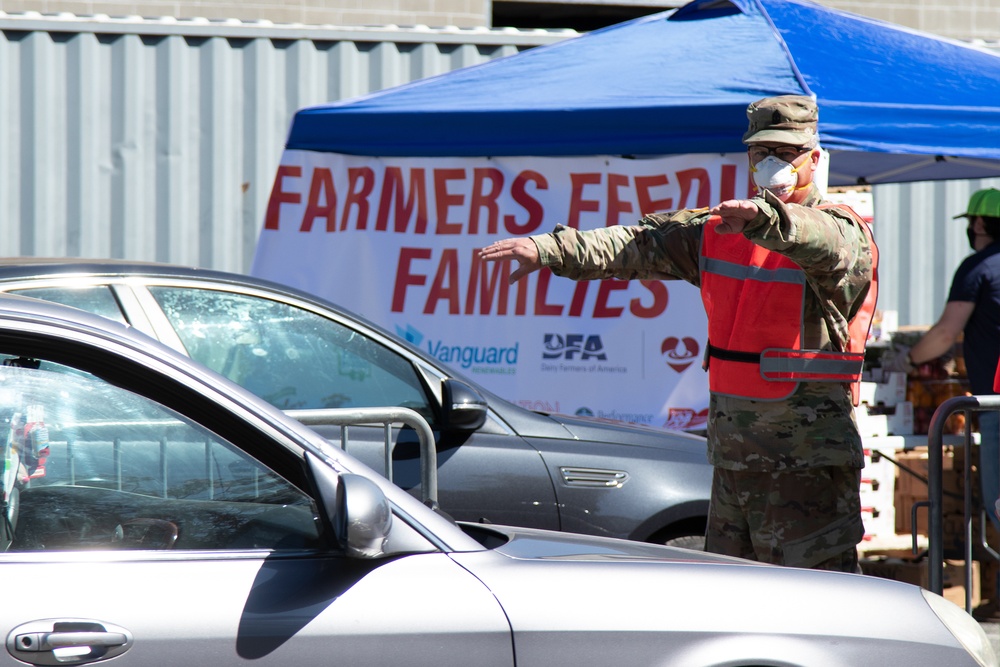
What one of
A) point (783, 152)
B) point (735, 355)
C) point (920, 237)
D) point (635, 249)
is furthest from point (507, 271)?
point (920, 237)

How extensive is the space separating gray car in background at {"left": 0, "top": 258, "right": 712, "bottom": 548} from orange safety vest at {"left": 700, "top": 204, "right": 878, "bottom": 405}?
0.82m

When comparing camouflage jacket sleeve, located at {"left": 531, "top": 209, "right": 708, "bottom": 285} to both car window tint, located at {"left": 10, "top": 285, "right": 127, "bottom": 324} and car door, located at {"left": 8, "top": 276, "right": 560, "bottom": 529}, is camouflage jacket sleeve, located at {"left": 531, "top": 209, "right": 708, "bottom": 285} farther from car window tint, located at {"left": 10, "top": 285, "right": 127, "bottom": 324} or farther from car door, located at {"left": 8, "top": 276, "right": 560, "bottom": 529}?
car window tint, located at {"left": 10, "top": 285, "right": 127, "bottom": 324}

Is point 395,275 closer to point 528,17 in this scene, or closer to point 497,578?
point 497,578

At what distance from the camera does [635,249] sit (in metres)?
3.62

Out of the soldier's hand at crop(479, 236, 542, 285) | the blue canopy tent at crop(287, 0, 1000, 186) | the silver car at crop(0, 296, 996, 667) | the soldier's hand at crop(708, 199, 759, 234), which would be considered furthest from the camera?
the blue canopy tent at crop(287, 0, 1000, 186)

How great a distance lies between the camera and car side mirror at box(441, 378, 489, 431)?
395 centimetres

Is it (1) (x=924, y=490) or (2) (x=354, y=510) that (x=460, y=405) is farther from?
(1) (x=924, y=490)

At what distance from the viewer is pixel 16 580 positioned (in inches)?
76.5

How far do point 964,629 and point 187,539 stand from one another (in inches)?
Result: 65.4

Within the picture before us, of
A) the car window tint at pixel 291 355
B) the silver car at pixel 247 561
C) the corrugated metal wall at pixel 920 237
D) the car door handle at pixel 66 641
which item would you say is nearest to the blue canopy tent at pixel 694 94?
the car window tint at pixel 291 355

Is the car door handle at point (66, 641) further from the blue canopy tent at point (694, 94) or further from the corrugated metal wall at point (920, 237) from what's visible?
the corrugated metal wall at point (920, 237)

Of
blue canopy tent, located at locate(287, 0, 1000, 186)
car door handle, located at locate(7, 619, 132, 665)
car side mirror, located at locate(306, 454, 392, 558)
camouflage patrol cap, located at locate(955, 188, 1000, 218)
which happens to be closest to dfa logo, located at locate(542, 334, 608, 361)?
Result: blue canopy tent, located at locate(287, 0, 1000, 186)

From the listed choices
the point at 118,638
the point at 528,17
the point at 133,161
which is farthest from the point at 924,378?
the point at 528,17

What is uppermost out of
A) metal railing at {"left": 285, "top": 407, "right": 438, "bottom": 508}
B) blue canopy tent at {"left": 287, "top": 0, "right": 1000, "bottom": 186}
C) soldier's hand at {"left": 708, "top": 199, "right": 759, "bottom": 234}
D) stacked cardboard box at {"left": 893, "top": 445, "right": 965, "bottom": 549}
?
blue canopy tent at {"left": 287, "top": 0, "right": 1000, "bottom": 186}
